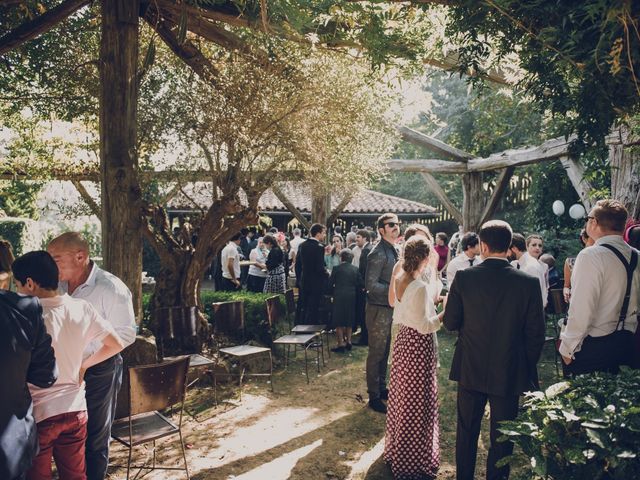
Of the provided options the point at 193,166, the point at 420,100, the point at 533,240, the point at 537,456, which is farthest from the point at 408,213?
the point at 537,456

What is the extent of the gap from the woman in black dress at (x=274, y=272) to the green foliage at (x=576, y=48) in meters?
6.77

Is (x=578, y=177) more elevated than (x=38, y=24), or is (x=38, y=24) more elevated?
(x=38, y=24)

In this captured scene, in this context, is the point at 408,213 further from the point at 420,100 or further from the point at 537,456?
the point at 537,456

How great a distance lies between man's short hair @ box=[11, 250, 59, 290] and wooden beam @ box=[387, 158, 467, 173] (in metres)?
11.9

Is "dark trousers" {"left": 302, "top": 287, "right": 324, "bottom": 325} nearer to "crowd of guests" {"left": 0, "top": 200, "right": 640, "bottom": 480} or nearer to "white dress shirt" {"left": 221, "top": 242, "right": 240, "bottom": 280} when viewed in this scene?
"white dress shirt" {"left": 221, "top": 242, "right": 240, "bottom": 280}

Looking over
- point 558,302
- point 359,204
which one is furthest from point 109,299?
point 359,204

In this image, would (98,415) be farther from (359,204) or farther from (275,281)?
(359,204)

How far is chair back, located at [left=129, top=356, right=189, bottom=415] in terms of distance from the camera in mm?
3709

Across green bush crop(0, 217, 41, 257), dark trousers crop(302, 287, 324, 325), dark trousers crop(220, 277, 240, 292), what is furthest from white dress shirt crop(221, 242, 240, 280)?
green bush crop(0, 217, 41, 257)

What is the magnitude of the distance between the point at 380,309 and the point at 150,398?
2.86m

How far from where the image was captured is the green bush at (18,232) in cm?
1854

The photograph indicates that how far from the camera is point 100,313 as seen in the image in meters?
3.54

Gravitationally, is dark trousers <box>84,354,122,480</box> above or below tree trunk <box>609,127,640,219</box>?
below

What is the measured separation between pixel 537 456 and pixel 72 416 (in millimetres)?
2517
